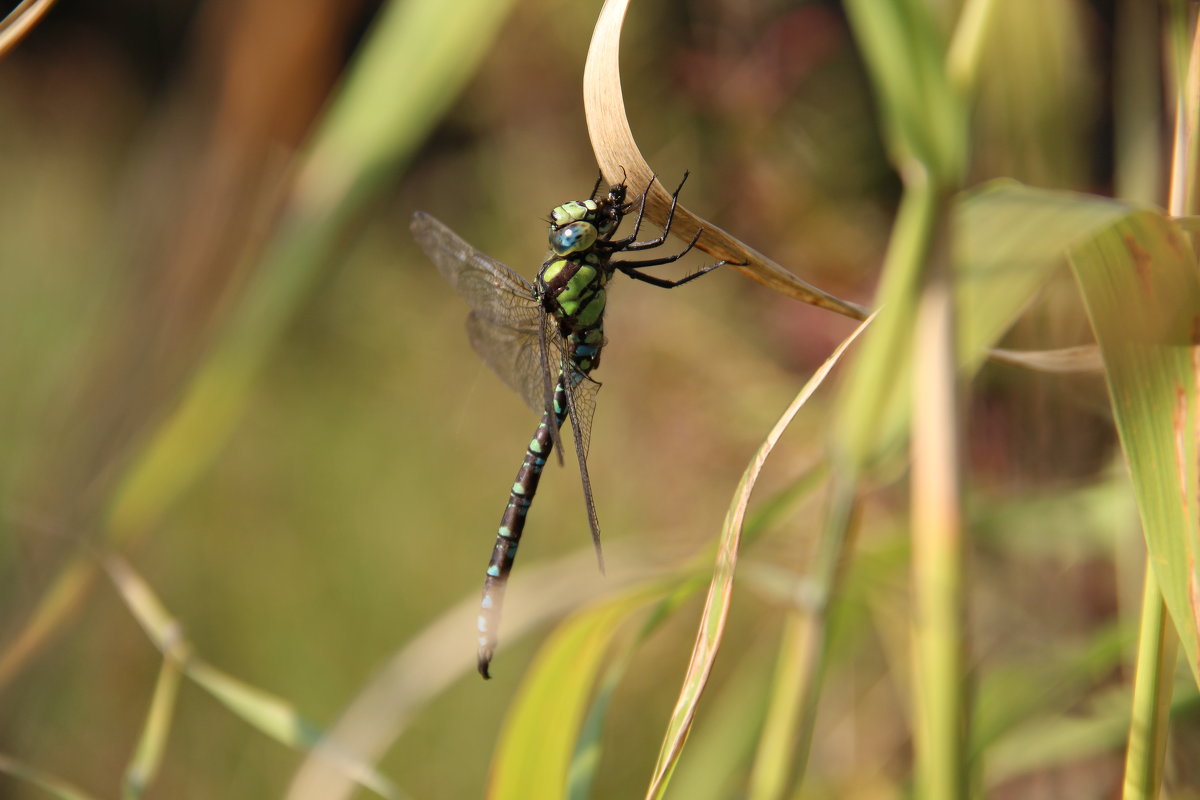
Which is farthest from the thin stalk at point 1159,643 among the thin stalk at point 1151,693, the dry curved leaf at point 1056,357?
the dry curved leaf at point 1056,357

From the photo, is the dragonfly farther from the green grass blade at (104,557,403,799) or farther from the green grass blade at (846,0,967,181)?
the green grass blade at (846,0,967,181)

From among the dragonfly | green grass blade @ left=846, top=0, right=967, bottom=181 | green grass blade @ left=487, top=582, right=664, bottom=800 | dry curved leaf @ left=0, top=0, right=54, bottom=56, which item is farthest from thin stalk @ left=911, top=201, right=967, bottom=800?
dry curved leaf @ left=0, top=0, right=54, bottom=56

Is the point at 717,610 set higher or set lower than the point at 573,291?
lower

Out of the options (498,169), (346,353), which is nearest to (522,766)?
(498,169)

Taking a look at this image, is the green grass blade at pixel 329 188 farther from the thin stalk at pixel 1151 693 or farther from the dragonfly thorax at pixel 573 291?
the thin stalk at pixel 1151 693

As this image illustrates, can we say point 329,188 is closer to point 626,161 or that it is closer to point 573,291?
point 573,291

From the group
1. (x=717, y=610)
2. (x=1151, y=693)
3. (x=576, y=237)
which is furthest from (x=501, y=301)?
(x=1151, y=693)

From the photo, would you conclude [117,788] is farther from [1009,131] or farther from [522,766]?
[1009,131]
